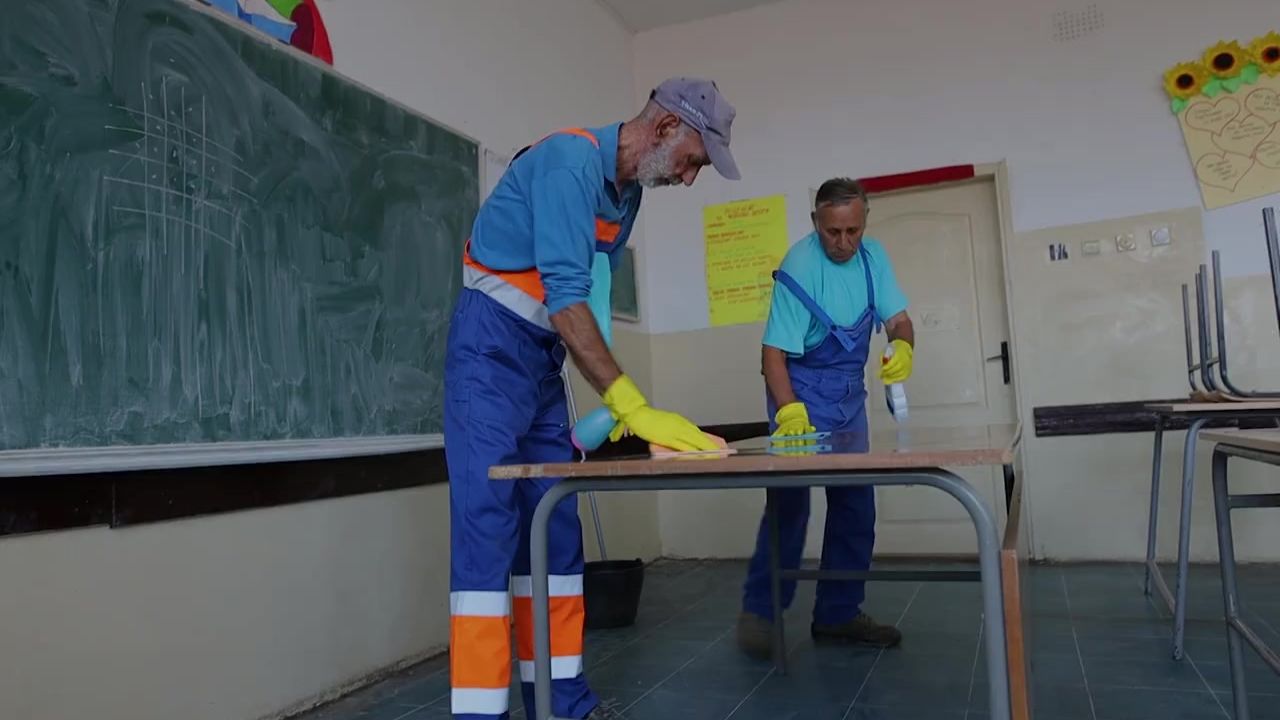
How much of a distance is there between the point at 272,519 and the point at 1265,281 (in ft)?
13.7

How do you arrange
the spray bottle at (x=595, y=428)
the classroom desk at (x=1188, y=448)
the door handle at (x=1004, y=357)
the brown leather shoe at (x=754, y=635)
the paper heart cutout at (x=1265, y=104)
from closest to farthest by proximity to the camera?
the spray bottle at (x=595, y=428), the classroom desk at (x=1188, y=448), the brown leather shoe at (x=754, y=635), the paper heart cutout at (x=1265, y=104), the door handle at (x=1004, y=357)

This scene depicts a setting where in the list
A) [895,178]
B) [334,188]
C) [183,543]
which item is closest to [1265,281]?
[895,178]

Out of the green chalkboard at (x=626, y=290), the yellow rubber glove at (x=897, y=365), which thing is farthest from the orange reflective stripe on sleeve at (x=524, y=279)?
the green chalkboard at (x=626, y=290)

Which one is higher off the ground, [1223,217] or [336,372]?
[1223,217]

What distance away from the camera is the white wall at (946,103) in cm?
408

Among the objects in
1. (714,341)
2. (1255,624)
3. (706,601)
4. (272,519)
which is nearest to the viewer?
(272,519)

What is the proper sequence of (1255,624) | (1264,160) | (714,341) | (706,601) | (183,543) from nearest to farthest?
(183,543) → (1255,624) → (706,601) → (1264,160) → (714,341)

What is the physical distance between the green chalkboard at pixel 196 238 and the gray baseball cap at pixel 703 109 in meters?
1.15

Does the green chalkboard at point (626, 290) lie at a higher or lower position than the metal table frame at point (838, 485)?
higher

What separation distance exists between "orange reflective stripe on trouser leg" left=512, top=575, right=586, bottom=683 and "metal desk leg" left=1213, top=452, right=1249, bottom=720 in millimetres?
1303

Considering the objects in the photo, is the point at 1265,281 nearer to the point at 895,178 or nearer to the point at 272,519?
the point at 895,178

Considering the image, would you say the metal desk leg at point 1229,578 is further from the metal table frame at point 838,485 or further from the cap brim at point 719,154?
the cap brim at point 719,154

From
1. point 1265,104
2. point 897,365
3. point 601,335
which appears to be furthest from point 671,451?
point 1265,104

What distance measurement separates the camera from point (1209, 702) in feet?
7.02
